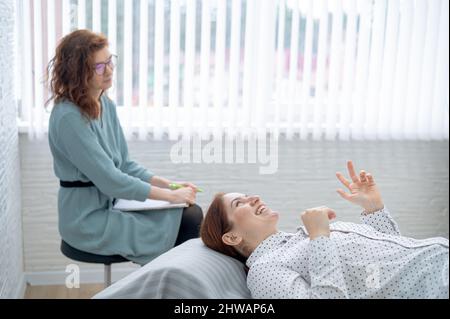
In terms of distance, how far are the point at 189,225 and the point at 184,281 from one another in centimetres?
67

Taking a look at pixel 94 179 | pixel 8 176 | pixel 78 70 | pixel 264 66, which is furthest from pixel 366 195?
pixel 8 176

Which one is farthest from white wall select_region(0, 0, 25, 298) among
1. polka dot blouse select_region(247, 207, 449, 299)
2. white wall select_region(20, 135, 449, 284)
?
polka dot blouse select_region(247, 207, 449, 299)

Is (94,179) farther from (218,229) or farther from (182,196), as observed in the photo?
(218,229)

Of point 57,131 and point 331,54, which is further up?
point 331,54

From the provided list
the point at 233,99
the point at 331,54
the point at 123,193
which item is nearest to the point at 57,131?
the point at 123,193

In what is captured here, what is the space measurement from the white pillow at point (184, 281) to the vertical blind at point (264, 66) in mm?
1171

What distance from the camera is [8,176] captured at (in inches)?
92.6

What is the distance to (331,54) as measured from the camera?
8.89 ft

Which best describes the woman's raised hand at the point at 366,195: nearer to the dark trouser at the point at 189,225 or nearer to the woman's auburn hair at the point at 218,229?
the woman's auburn hair at the point at 218,229

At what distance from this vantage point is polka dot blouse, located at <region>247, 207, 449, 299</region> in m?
1.42

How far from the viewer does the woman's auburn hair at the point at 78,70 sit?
199cm

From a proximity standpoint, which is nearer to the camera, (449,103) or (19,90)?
(19,90)

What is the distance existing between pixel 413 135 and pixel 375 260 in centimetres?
139
